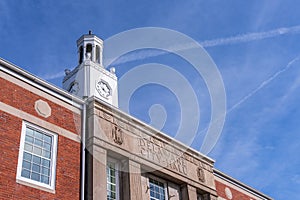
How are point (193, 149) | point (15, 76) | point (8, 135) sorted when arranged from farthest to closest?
1. point (193, 149)
2. point (15, 76)
3. point (8, 135)

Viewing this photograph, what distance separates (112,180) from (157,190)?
2735 mm

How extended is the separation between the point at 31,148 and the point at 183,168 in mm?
8524

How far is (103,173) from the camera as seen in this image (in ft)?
55.0

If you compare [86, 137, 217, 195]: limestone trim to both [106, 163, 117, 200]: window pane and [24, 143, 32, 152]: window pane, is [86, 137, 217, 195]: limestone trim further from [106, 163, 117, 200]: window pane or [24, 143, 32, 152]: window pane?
[24, 143, 32, 152]: window pane

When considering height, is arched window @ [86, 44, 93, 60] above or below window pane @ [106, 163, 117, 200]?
above

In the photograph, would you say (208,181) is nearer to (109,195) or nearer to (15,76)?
(109,195)

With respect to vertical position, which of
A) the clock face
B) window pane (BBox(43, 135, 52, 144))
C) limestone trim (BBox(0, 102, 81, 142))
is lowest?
window pane (BBox(43, 135, 52, 144))

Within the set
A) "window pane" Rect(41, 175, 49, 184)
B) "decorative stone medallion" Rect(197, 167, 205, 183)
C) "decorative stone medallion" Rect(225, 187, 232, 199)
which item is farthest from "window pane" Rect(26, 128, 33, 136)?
"decorative stone medallion" Rect(225, 187, 232, 199)

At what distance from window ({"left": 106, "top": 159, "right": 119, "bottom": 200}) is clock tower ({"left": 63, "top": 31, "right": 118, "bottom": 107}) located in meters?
6.87

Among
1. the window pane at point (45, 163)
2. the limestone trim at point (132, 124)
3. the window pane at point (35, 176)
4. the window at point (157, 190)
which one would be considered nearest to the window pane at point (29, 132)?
the window pane at point (45, 163)

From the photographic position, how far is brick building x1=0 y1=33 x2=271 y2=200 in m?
14.7

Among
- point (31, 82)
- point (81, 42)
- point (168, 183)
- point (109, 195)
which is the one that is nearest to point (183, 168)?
point (168, 183)

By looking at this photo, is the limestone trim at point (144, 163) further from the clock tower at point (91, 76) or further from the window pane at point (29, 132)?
the clock tower at point (91, 76)

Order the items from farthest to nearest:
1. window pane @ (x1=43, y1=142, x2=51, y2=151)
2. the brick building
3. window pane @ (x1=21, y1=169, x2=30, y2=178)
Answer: window pane @ (x1=43, y1=142, x2=51, y2=151)
the brick building
window pane @ (x1=21, y1=169, x2=30, y2=178)
